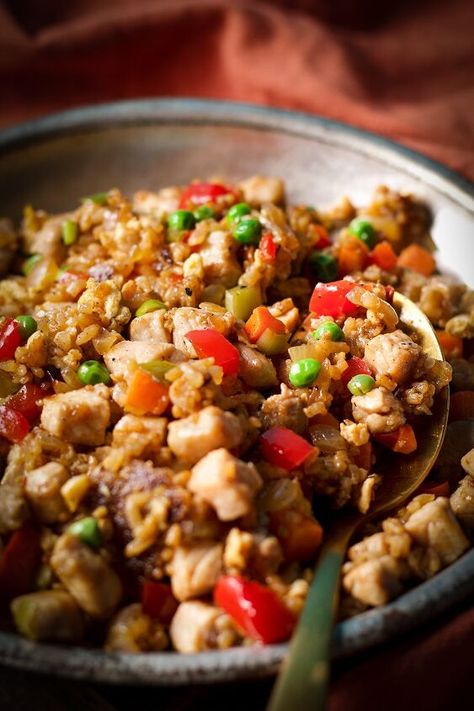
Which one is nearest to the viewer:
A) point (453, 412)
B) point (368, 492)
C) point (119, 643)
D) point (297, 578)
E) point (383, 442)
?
point (119, 643)

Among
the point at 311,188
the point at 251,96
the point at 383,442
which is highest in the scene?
the point at 251,96

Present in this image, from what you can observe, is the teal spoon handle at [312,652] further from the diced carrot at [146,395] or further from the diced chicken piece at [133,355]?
the diced chicken piece at [133,355]

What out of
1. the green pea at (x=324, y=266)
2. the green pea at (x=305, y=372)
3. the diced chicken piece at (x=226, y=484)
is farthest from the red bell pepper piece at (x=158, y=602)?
the green pea at (x=324, y=266)

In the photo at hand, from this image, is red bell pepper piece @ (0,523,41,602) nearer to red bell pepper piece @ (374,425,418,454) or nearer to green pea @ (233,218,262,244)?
red bell pepper piece @ (374,425,418,454)

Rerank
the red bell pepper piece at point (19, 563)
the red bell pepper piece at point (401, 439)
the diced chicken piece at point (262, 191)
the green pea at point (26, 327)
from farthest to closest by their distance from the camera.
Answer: the diced chicken piece at point (262, 191) → the green pea at point (26, 327) → the red bell pepper piece at point (401, 439) → the red bell pepper piece at point (19, 563)

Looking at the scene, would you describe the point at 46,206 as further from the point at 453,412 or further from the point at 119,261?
the point at 453,412

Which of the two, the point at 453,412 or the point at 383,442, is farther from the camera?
the point at 453,412

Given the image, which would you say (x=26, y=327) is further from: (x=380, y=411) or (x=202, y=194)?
(x=380, y=411)

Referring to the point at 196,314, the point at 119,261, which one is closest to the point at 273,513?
the point at 196,314
